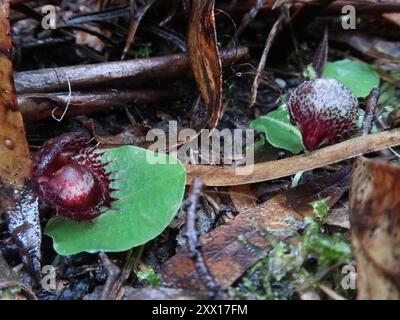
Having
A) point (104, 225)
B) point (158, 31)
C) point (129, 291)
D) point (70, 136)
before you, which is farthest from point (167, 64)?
point (129, 291)

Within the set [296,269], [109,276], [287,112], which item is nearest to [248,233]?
[296,269]

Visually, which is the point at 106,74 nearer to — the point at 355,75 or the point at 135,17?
the point at 135,17

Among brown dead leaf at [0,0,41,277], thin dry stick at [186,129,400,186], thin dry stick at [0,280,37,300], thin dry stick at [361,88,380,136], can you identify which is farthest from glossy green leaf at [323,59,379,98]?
thin dry stick at [0,280,37,300]

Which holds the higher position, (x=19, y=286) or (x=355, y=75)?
(x=355, y=75)
